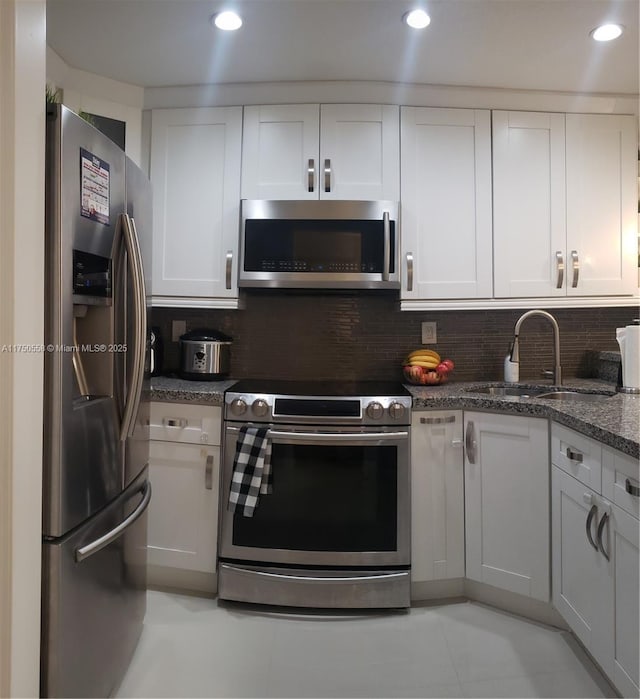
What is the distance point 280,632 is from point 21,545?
3.89ft

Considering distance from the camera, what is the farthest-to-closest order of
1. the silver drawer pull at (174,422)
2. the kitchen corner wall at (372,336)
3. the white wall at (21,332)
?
the kitchen corner wall at (372,336) < the silver drawer pull at (174,422) < the white wall at (21,332)

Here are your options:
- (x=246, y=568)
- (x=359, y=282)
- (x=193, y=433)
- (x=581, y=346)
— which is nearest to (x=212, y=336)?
(x=193, y=433)

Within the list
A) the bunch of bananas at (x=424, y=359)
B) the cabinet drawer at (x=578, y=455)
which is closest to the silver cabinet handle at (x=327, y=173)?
the bunch of bananas at (x=424, y=359)

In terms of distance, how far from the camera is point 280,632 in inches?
73.2

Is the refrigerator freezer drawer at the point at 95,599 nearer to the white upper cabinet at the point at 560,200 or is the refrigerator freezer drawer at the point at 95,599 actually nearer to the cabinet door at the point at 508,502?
the cabinet door at the point at 508,502

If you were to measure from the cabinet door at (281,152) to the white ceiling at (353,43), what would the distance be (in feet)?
0.54

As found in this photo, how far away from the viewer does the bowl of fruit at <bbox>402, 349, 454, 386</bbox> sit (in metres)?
2.34

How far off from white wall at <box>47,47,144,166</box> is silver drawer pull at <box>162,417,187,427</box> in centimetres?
134

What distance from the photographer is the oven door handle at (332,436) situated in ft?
6.50

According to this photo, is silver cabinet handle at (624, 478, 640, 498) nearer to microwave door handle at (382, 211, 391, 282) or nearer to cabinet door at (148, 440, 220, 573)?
microwave door handle at (382, 211, 391, 282)

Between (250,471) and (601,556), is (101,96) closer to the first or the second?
(250,471)

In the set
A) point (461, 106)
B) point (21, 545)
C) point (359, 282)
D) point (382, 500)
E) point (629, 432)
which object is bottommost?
point (382, 500)

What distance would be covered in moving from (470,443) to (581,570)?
2.02ft

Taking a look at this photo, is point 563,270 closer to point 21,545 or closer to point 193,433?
point 193,433
